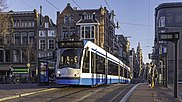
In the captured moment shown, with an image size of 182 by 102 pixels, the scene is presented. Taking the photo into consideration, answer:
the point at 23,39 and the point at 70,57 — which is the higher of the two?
the point at 23,39

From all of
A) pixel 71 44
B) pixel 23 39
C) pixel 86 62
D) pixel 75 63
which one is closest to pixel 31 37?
pixel 23 39

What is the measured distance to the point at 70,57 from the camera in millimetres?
24766

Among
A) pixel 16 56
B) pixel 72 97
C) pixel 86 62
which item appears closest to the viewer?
pixel 72 97

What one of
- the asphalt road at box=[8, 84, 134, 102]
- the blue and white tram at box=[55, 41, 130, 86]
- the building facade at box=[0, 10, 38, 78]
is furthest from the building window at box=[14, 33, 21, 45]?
the asphalt road at box=[8, 84, 134, 102]

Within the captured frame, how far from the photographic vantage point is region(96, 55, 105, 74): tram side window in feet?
91.7

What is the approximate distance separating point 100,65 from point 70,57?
16.2 feet

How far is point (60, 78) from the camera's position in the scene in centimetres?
2466

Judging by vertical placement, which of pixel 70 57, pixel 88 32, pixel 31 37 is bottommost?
pixel 70 57

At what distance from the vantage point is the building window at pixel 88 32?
79.4 m

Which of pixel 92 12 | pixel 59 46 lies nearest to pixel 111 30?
pixel 92 12

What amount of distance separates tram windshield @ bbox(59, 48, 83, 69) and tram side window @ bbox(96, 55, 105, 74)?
3.49 metres

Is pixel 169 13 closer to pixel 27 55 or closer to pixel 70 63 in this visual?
pixel 27 55

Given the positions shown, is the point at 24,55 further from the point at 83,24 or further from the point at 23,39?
the point at 83,24

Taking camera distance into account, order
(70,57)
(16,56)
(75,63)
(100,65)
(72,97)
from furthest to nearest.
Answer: (16,56), (100,65), (70,57), (75,63), (72,97)
